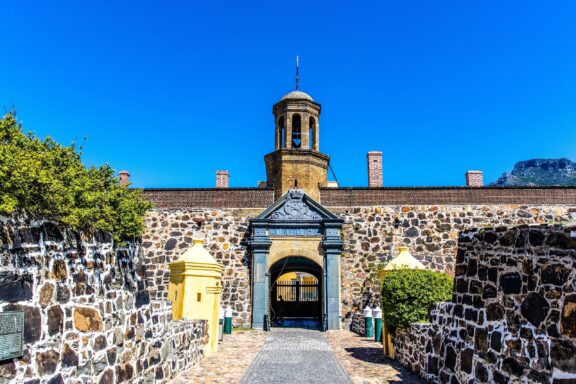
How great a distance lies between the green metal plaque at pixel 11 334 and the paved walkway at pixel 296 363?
13.3ft

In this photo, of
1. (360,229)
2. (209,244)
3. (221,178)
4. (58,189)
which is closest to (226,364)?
(58,189)

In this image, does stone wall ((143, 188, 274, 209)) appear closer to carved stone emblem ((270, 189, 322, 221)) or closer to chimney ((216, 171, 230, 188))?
carved stone emblem ((270, 189, 322, 221))

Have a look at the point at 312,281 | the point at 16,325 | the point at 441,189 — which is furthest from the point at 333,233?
the point at 312,281

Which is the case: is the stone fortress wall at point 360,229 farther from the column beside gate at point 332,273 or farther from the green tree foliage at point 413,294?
the green tree foliage at point 413,294

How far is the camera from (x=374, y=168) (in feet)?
67.4

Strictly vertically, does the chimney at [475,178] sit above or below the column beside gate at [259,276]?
above

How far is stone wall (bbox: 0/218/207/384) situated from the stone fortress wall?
1011 centimetres

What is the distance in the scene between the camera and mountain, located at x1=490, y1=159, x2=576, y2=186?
3600 inches

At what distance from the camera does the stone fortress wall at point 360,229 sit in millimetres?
17312

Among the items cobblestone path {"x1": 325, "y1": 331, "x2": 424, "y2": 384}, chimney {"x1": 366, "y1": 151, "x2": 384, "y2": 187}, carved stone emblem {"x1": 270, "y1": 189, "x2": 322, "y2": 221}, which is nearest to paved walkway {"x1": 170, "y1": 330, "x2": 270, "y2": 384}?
cobblestone path {"x1": 325, "y1": 331, "x2": 424, "y2": 384}

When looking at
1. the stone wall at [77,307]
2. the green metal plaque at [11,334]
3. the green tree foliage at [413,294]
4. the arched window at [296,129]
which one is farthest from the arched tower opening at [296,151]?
the green metal plaque at [11,334]

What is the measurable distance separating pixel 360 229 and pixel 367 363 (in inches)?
332

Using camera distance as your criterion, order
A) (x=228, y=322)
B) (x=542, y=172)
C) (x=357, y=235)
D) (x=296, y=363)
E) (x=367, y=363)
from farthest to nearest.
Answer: (x=542, y=172) → (x=357, y=235) → (x=228, y=322) → (x=367, y=363) → (x=296, y=363)

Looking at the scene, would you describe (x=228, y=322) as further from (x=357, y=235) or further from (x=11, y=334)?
(x=11, y=334)
